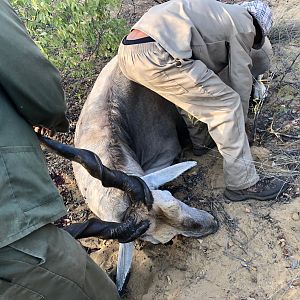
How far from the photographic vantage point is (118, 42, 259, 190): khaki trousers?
399cm

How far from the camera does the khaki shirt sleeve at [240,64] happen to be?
414cm

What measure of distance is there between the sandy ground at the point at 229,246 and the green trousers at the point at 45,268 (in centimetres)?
118

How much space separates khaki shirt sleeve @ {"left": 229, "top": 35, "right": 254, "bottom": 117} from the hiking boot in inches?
28.2

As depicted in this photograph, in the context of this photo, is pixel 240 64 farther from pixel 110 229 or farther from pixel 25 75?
pixel 25 75

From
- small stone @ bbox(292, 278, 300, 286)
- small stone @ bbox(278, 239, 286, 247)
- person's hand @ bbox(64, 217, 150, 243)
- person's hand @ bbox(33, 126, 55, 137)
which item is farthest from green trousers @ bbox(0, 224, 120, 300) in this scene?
small stone @ bbox(278, 239, 286, 247)

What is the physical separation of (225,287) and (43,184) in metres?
1.79

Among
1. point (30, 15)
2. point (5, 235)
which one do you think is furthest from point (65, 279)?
point (30, 15)

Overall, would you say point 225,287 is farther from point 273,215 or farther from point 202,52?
point 202,52

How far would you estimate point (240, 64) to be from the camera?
4172 millimetres

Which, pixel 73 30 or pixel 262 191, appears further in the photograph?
pixel 73 30

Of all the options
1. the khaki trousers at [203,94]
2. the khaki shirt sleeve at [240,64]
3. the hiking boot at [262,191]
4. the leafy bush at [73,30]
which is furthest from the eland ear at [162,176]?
the leafy bush at [73,30]

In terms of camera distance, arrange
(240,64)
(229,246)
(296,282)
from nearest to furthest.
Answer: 1. (296,282)
2. (229,246)
3. (240,64)

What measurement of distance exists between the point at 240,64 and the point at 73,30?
6.01 feet

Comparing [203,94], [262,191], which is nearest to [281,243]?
[262,191]
